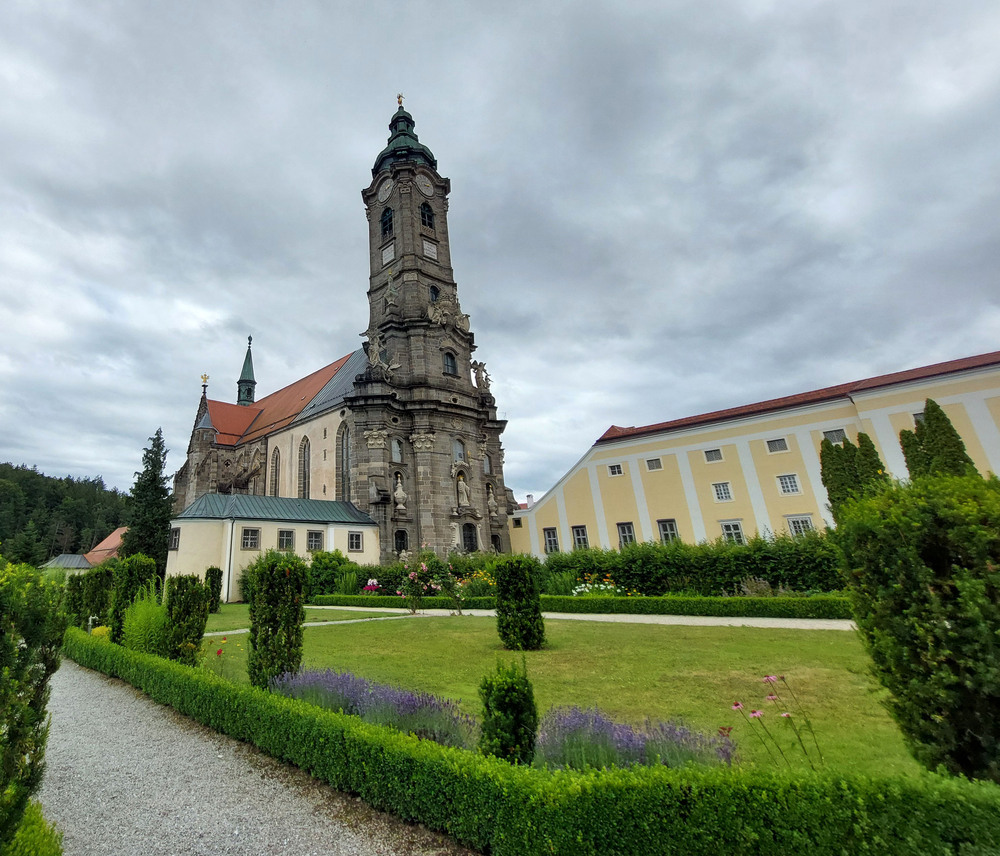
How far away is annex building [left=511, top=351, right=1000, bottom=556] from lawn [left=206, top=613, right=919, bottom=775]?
1662 cm

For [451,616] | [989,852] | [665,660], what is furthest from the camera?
[451,616]

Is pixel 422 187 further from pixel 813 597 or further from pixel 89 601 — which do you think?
pixel 813 597

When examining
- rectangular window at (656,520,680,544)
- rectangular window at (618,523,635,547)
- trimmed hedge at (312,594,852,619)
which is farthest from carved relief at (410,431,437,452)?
rectangular window at (656,520,680,544)

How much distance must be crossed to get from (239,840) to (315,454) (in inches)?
1425

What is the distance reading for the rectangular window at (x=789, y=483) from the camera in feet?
85.8

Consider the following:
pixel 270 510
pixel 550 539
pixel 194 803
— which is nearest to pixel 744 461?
pixel 550 539

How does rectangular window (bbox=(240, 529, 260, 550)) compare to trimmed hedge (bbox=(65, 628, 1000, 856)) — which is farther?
rectangular window (bbox=(240, 529, 260, 550))

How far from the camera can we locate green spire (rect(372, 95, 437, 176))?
42875mm

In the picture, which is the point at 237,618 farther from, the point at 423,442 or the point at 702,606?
the point at 423,442

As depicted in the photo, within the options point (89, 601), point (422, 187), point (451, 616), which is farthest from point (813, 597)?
point (422, 187)

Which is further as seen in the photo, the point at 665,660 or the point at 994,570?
the point at 665,660

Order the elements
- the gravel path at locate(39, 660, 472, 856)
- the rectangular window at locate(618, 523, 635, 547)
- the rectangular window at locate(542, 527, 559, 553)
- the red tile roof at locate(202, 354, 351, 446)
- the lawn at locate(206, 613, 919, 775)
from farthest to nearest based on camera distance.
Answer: the red tile roof at locate(202, 354, 351, 446), the rectangular window at locate(542, 527, 559, 553), the rectangular window at locate(618, 523, 635, 547), the lawn at locate(206, 613, 919, 775), the gravel path at locate(39, 660, 472, 856)

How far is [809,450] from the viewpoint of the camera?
26.2 m

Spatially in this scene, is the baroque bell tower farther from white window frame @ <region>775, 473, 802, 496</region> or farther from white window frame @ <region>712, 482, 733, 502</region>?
white window frame @ <region>775, 473, 802, 496</region>
